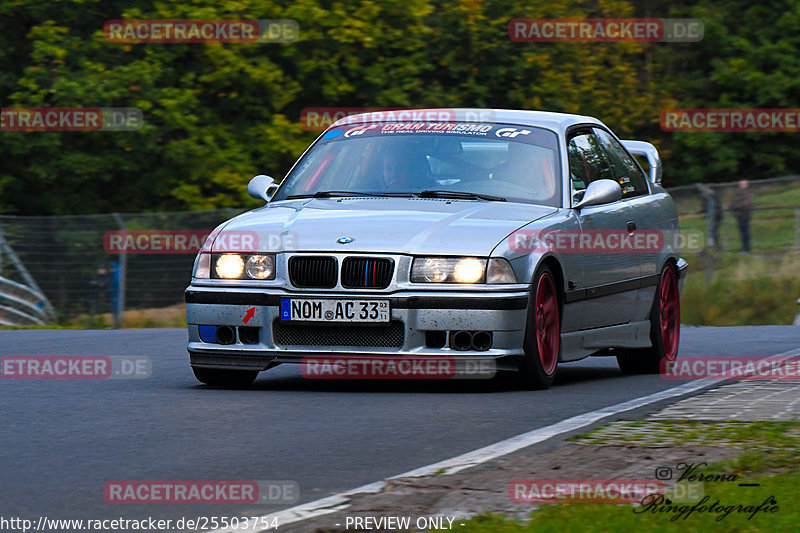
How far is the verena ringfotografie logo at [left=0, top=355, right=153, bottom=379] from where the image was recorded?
10312 millimetres

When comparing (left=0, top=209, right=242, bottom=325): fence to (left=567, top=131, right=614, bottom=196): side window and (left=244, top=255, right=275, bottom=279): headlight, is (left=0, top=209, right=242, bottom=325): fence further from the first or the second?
(left=244, top=255, right=275, bottom=279): headlight

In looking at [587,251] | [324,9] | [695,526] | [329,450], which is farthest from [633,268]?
[324,9]

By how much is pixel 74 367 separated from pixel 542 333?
3.50m

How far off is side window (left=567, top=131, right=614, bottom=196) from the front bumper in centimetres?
164

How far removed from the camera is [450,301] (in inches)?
345

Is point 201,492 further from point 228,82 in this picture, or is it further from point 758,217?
point 228,82

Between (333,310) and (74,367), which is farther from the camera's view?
(74,367)

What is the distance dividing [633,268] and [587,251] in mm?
922

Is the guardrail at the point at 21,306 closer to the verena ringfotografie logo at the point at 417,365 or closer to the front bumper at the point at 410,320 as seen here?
the front bumper at the point at 410,320

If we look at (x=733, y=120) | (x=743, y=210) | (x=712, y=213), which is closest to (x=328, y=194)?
(x=712, y=213)

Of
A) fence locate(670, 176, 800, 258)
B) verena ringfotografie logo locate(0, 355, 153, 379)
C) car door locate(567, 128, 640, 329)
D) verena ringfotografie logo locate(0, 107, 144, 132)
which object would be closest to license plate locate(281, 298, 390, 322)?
car door locate(567, 128, 640, 329)

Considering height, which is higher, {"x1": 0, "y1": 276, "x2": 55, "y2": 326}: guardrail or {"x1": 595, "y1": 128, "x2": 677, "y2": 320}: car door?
{"x1": 595, "y1": 128, "x2": 677, "y2": 320}: car door

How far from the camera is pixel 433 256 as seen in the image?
877cm

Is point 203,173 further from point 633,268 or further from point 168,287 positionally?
point 633,268
